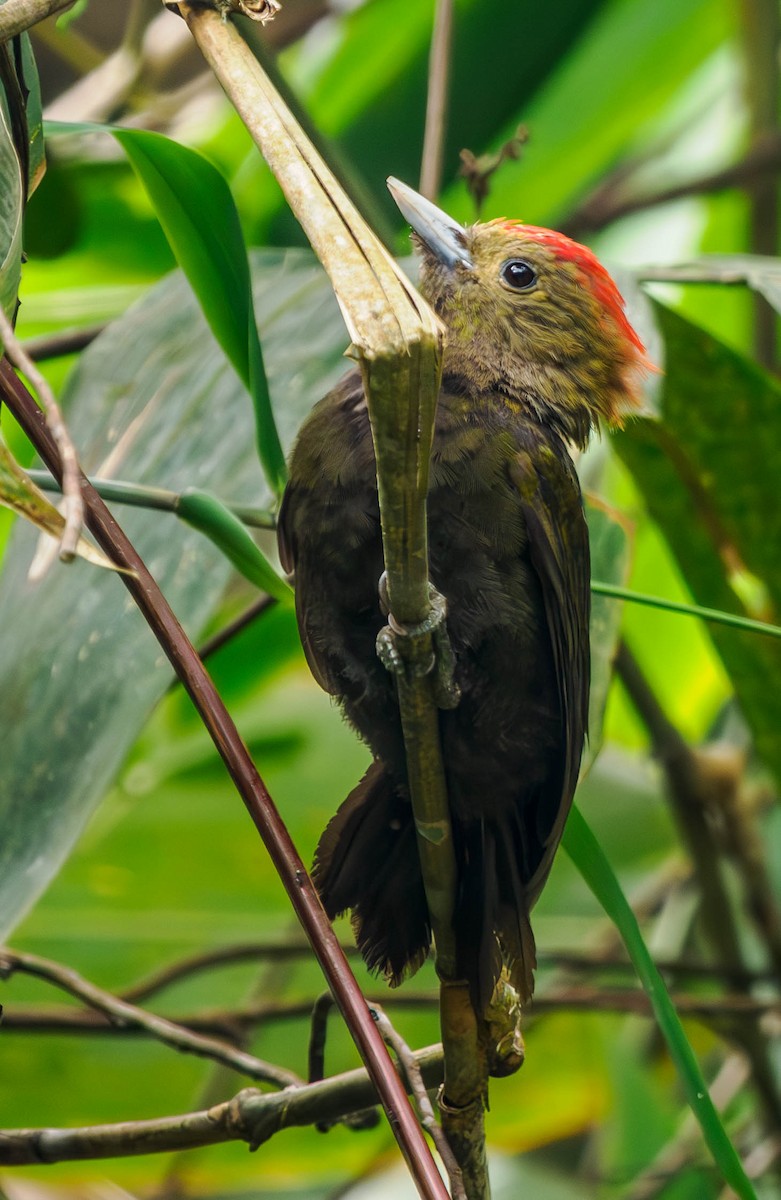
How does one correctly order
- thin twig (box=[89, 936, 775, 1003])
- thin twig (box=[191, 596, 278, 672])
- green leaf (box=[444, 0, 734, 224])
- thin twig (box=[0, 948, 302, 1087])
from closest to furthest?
thin twig (box=[0, 948, 302, 1087]), thin twig (box=[191, 596, 278, 672]), thin twig (box=[89, 936, 775, 1003]), green leaf (box=[444, 0, 734, 224])

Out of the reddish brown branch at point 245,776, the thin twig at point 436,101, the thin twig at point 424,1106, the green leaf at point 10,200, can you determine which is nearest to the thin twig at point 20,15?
the green leaf at point 10,200

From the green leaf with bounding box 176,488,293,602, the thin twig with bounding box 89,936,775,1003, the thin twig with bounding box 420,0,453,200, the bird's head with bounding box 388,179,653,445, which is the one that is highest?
the thin twig with bounding box 420,0,453,200

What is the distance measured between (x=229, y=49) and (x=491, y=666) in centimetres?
93

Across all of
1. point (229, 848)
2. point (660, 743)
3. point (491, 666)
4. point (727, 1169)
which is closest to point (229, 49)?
point (491, 666)

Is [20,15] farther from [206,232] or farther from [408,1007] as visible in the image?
[408,1007]

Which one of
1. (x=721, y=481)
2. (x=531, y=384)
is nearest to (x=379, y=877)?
(x=531, y=384)

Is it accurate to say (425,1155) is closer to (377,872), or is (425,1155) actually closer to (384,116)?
(377,872)

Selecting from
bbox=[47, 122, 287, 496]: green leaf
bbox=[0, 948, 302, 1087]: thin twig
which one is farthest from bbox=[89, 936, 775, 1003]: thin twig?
bbox=[47, 122, 287, 496]: green leaf

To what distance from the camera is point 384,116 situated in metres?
3.17

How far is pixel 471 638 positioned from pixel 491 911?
1.21 ft

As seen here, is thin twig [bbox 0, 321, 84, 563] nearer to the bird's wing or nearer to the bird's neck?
the bird's wing

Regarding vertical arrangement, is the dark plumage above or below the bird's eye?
below

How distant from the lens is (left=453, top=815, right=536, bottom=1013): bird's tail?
1597mm

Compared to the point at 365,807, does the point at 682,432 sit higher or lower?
higher
